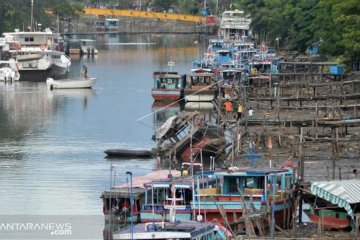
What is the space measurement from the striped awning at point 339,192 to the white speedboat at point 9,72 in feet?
203

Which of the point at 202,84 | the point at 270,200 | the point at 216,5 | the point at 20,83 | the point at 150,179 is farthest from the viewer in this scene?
the point at 216,5

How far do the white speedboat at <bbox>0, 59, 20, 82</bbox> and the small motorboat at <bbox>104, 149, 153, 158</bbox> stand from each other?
43.5 m

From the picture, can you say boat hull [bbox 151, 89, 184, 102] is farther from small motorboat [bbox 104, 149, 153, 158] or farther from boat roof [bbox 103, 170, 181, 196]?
boat roof [bbox 103, 170, 181, 196]

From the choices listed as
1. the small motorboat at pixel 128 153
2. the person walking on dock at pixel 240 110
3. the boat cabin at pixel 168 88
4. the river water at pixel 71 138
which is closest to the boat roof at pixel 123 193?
the river water at pixel 71 138

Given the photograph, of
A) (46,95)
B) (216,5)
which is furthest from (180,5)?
(46,95)

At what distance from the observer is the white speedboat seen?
3816 inches

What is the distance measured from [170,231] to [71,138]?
31.1 m

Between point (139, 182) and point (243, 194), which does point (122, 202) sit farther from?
point (243, 194)

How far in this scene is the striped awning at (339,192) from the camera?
3594cm

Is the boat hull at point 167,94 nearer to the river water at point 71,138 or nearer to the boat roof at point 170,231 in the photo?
the river water at point 71,138

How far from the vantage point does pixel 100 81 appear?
3873 inches

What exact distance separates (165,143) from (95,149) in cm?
441

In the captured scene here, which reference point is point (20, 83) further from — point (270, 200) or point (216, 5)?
point (216, 5)

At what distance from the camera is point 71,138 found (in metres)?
61.8
